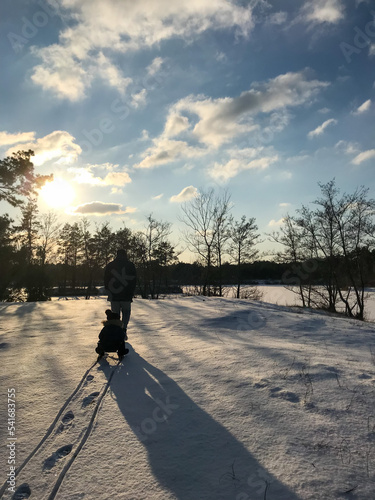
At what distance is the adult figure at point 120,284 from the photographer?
628 cm

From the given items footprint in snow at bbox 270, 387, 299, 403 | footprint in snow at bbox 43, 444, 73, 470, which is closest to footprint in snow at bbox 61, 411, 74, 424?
footprint in snow at bbox 43, 444, 73, 470

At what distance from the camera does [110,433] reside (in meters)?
2.81

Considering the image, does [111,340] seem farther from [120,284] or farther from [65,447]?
[65,447]

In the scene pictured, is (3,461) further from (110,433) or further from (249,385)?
(249,385)

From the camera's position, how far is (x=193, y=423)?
2.93 metres

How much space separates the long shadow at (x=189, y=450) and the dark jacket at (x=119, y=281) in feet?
8.75

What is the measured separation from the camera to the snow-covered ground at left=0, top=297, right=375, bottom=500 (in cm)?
212

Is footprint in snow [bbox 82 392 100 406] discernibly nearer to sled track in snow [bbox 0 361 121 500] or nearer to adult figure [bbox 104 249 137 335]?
sled track in snow [bbox 0 361 121 500]

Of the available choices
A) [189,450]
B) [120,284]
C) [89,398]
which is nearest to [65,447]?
[89,398]

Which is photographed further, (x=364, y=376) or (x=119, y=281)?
(x=119, y=281)

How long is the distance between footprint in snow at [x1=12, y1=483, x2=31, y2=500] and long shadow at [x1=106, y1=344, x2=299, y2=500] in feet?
3.04

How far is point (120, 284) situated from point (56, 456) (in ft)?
13.0

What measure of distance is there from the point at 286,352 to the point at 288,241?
853 inches

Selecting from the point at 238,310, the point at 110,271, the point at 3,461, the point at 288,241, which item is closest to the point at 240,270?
the point at 288,241
